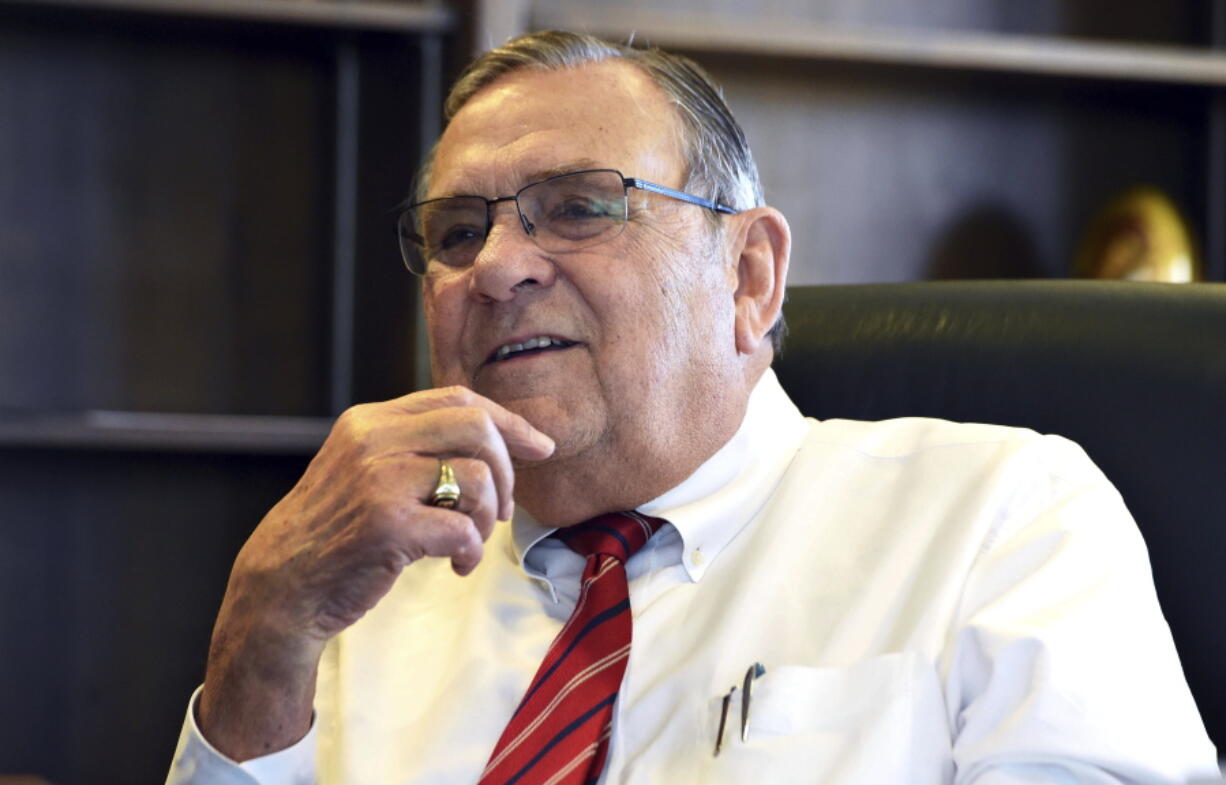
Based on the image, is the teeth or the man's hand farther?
the teeth

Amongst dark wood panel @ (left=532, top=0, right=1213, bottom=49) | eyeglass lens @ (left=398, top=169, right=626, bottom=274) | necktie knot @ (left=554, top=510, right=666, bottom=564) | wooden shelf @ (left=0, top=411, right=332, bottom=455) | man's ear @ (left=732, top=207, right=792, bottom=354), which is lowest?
wooden shelf @ (left=0, top=411, right=332, bottom=455)

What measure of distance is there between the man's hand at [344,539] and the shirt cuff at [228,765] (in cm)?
1

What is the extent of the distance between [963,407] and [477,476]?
57 centimetres

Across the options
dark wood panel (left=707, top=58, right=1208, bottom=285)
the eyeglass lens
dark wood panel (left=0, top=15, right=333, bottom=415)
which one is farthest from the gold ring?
dark wood panel (left=707, top=58, right=1208, bottom=285)

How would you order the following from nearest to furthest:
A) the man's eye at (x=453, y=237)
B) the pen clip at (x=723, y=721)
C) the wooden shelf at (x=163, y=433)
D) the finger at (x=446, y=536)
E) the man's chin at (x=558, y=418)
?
the finger at (x=446, y=536), the pen clip at (x=723, y=721), the man's chin at (x=558, y=418), the man's eye at (x=453, y=237), the wooden shelf at (x=163, y=433)

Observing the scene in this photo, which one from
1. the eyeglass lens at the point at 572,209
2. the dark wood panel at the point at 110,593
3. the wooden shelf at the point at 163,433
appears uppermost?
the eyeglass lens at the point at 572,209

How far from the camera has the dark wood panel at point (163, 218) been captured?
2.25 m

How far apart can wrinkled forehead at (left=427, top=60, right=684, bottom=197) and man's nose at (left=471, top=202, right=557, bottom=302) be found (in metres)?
0.06

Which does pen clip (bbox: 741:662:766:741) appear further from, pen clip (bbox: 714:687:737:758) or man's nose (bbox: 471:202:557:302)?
man's nose (bbox: 471:202:557:302)

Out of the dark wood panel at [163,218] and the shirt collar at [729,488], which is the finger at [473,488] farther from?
the dark wood panel at [163,218]

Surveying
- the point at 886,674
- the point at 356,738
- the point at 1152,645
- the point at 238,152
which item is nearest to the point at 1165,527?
the point at 1152,645

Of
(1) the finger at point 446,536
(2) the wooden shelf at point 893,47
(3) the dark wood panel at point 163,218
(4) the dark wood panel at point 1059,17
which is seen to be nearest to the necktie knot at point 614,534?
(1) the finger at point 446,536

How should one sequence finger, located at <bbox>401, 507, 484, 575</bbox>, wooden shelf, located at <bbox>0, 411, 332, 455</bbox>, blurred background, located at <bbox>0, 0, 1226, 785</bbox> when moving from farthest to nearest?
1. blurred background, located at <bbox>0, 0, 1226, 785</bbox>
2. wooden shelf, located at <bbox>0, 411, 332, 455</bbox>
3. finger, located at <bbox>401, 507, 484, 575</bbox>

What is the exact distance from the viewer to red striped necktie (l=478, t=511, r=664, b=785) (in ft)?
4.00
